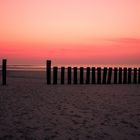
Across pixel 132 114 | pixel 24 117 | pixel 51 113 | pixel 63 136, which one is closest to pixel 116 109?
pixel 132 114

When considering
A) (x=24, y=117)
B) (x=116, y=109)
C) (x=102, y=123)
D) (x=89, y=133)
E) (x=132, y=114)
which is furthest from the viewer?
(x=116, y=109)

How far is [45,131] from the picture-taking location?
5355 mm

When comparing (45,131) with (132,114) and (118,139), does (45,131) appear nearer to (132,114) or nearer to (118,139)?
(118,139)

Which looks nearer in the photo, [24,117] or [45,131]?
[45,131]

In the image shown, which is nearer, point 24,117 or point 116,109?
point 24,117

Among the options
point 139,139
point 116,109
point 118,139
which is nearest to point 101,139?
point 118,139

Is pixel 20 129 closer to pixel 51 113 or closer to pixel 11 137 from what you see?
pixel 11 137

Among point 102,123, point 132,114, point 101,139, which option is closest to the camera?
point 101,139

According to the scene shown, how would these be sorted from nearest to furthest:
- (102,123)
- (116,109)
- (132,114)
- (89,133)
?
(89,133) → (102,123) → (132,114) → (116,109)

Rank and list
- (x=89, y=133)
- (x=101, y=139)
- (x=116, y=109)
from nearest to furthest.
A: (x=101, y=139) < (x=89, y=133) < (x=116, y=109)

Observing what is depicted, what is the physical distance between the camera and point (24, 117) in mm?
6562

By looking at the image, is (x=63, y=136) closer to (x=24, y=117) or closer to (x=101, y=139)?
(x=101, y=139)

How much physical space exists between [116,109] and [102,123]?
190cm

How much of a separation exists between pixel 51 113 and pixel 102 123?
1.56m
